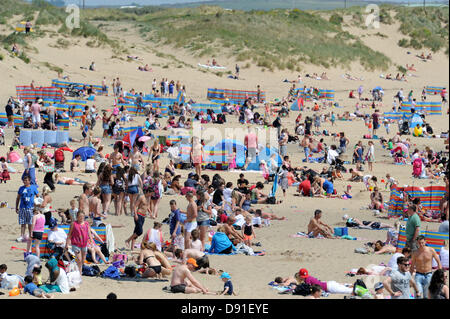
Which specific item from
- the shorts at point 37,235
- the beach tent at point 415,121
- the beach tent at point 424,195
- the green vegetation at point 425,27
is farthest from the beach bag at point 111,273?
the green vegetation at point 425,27

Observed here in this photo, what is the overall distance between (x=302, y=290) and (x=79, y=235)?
10.3 ft

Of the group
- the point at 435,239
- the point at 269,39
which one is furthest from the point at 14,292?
the point at 269,39

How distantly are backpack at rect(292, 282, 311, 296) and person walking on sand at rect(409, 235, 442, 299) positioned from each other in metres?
1.45

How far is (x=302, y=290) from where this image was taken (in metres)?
11.1

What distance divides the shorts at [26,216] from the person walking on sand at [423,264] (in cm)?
584

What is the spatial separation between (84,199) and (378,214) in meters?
6.74

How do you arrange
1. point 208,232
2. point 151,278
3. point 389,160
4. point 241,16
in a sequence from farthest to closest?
point 241,16, point 389,160, point 208,232, point 151,278

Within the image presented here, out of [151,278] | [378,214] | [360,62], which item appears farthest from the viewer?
[360,62]

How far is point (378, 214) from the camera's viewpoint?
1742cm

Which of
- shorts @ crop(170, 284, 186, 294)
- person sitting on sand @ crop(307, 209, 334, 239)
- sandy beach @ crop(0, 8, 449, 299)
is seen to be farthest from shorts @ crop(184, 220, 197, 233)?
person sitting on sand @ crop(307, 209, 334, 239)

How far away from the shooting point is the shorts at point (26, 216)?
12836 mm

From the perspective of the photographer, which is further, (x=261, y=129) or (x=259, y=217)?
(x=261, y=129)
